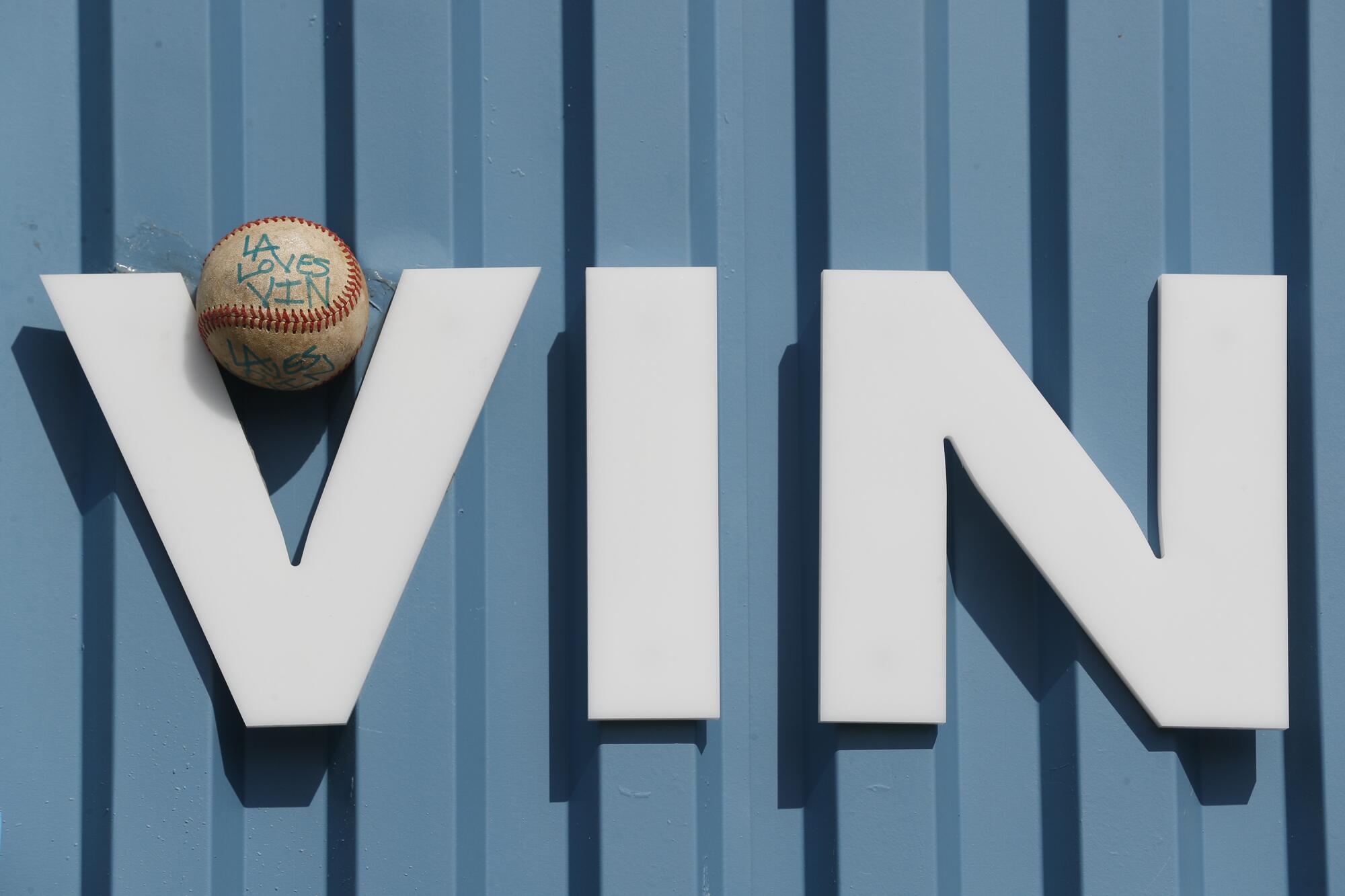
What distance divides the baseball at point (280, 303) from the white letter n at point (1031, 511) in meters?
0.64

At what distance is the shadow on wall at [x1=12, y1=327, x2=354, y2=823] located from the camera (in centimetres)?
133

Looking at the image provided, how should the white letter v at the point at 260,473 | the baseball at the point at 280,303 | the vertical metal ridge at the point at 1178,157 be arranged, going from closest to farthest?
the baseball at the point at 280,303 < the white letter v at the point at 260,473 < the vertical metal ridge at the point at 1178,157

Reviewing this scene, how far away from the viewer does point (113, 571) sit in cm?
134

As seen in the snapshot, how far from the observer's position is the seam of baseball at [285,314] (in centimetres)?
120

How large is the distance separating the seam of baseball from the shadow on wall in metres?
0.15

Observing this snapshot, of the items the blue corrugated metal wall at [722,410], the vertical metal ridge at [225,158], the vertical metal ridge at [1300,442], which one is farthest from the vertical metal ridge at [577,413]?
the vertical metal ridge at [1300,442]

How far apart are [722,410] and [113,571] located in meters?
0.87

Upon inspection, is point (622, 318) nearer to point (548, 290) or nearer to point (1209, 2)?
point (548, 290)

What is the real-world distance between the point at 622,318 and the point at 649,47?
40 centimetres

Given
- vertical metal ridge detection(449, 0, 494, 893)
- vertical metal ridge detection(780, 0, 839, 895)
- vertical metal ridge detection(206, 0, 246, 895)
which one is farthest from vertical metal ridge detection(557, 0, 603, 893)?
vertical metal ridge detection(206, 0, 246, 895)

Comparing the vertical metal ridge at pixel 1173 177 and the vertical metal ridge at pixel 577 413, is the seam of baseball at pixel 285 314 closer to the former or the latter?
the vertical metal ridge at pixel 577 413

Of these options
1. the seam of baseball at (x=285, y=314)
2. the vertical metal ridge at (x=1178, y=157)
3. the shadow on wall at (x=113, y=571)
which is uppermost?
the vertical metal ridge at (x=1178, y=157)

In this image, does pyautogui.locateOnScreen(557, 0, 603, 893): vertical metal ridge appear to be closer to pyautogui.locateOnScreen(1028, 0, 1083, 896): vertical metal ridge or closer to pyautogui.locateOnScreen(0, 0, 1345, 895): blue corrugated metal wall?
pyautogui.locateOnScreen(0, 0, 1345, 895): blue corrugated metal wall

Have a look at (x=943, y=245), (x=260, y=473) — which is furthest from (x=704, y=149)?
(x=260, y=473)
